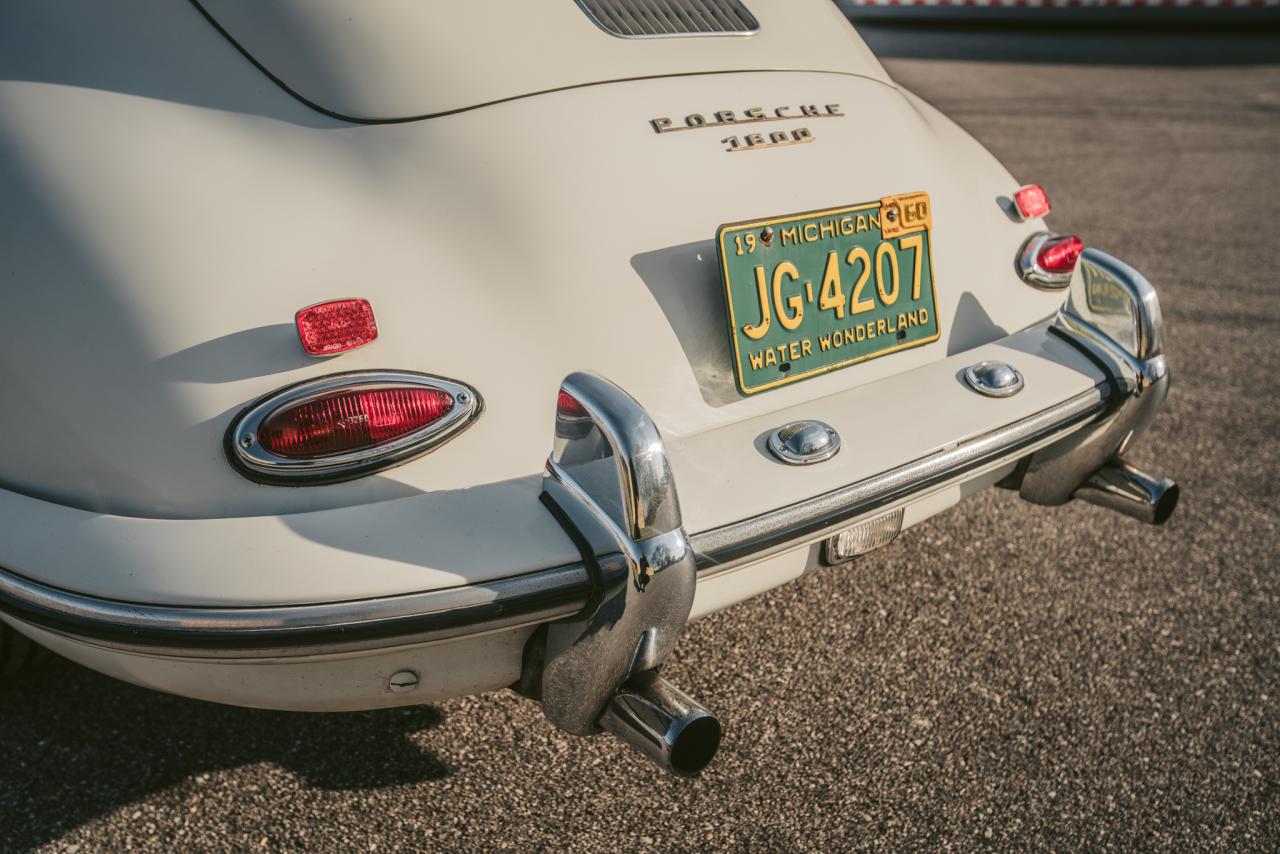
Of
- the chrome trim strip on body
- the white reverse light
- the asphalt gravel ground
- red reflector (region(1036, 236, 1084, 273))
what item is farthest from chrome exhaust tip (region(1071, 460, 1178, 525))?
the chrome trim strip on body

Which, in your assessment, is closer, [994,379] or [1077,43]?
[994,379]

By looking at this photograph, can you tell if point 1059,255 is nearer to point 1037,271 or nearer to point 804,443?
point 1037,271

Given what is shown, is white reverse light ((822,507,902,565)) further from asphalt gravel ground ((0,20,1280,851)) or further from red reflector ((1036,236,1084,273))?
red reflector ((1036,236,1084,273))

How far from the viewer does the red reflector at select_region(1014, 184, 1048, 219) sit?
2.58 m

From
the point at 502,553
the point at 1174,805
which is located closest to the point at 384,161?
the point at 502,553

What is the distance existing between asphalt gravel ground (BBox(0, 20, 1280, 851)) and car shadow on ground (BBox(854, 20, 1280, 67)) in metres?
9.64

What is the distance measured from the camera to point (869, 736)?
7.45 feet

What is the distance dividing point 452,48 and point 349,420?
727 mm

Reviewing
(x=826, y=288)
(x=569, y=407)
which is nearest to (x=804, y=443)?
(x=826, y=288)

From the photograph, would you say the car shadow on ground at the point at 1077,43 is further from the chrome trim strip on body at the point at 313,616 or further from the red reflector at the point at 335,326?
the chrome trim strip on body at the point at 313,616

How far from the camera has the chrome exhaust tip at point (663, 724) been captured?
5.51 feet

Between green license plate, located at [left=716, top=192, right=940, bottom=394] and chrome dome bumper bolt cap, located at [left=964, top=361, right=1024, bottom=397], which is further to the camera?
chrome dome bumper bolt cap, located at [left=964, top=361, right=1024, bottom=397]

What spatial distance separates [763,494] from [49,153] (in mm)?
1278

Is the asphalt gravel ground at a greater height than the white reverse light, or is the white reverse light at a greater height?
the white reverse light
